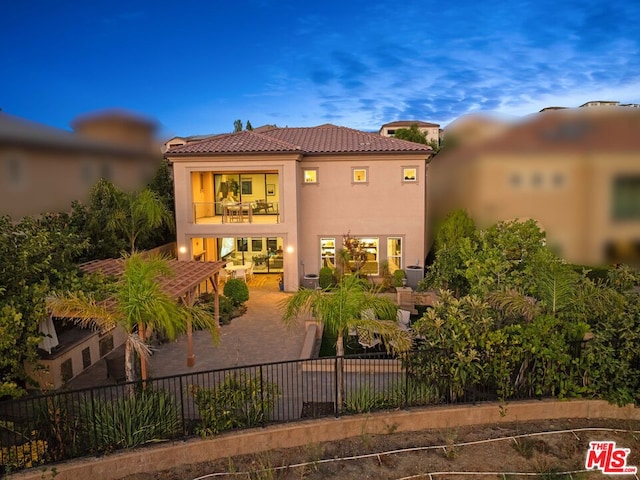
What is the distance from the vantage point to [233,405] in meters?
7.65

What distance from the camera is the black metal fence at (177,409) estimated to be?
691cm

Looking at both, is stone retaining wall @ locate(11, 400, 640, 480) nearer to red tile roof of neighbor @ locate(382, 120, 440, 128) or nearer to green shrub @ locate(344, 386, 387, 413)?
green shrub @ locate(344, 386, 387, 413)

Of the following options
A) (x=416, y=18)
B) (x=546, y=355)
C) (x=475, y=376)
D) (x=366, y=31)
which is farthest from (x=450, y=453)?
(x=366, y=31)

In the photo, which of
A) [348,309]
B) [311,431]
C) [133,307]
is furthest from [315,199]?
[311,431]

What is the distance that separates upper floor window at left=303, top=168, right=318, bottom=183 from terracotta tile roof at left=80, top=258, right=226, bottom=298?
7.64 meters

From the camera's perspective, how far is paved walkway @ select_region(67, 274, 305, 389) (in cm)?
1088

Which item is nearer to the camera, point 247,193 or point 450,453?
point 450,453

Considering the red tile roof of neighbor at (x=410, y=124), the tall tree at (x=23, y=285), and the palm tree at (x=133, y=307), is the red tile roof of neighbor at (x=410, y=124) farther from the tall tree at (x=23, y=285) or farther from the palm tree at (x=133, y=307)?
the tall tree at (x=23, y=285)

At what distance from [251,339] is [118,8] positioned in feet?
30.1

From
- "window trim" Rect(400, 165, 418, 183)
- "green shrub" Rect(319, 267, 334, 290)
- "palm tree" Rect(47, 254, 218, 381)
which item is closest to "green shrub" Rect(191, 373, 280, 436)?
"palm tree" Rect(47, 254, 218, 381)

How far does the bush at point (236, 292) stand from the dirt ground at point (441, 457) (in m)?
9.15

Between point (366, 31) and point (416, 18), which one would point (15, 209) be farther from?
point (366, 31)

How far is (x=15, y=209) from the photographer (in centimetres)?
675

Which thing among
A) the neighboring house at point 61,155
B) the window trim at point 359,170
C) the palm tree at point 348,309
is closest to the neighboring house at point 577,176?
the palm tree at point 348,309
